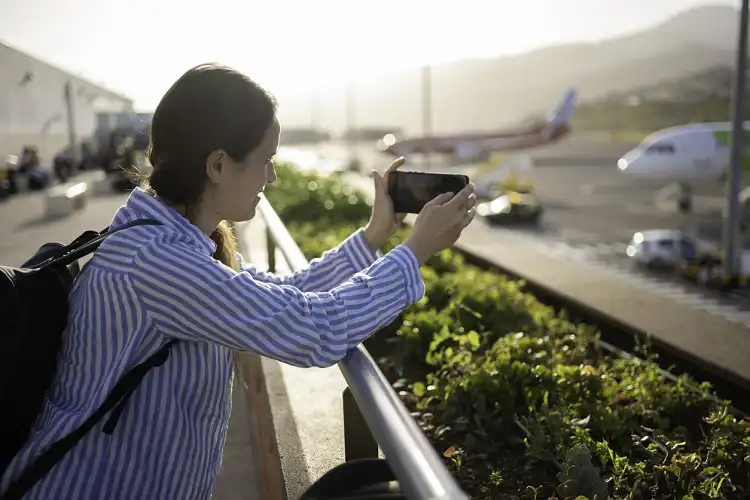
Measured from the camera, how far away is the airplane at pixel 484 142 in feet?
186

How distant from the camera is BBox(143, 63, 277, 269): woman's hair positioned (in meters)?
1.80

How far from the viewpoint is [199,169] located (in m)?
1.86

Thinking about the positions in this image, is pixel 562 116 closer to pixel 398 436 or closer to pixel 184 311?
pixel 184 311

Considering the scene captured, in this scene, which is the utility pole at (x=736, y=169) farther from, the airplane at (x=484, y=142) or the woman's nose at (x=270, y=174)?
the airplane at (x=484, y=142)

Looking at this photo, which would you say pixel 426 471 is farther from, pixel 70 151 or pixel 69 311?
pixel 70 151

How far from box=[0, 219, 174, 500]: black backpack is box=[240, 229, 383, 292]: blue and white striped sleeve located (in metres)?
0.76

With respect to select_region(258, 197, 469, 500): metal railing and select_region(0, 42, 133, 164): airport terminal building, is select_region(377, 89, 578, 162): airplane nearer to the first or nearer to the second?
select_region(0, 42, 133, 164): airport terminal building

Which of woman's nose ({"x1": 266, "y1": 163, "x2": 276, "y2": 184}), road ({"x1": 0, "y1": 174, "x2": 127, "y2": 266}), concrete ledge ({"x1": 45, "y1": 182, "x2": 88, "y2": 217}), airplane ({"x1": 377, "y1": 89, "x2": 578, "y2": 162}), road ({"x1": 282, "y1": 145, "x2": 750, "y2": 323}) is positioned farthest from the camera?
airplane ({"x1": 377, "y1": 89, "x2": 578, "y2": 162})

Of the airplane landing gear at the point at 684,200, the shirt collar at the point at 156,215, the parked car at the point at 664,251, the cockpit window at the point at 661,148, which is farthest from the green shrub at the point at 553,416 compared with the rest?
the airplane landing gear at the point at 684,200

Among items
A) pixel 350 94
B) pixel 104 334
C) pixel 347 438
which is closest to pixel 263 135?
pixel 104 334

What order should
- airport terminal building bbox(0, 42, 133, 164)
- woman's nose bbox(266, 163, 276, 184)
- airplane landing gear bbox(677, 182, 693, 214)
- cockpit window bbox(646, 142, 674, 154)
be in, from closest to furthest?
woman's nose bbox(266, 163, 276, 184) < airport terminal building bbox(0, 42, 133, 164) < cockpit window bbox(646, 142, 674, 154) < airplane landing gear bbox(677, 182, 693, 214)

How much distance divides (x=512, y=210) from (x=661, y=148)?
8.30m

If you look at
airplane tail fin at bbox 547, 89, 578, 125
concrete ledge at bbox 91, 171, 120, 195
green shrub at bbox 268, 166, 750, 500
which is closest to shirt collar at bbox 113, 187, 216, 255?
green shrub at bbox 268, 166, 750, 500

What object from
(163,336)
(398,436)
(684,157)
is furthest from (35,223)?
(684,157)
